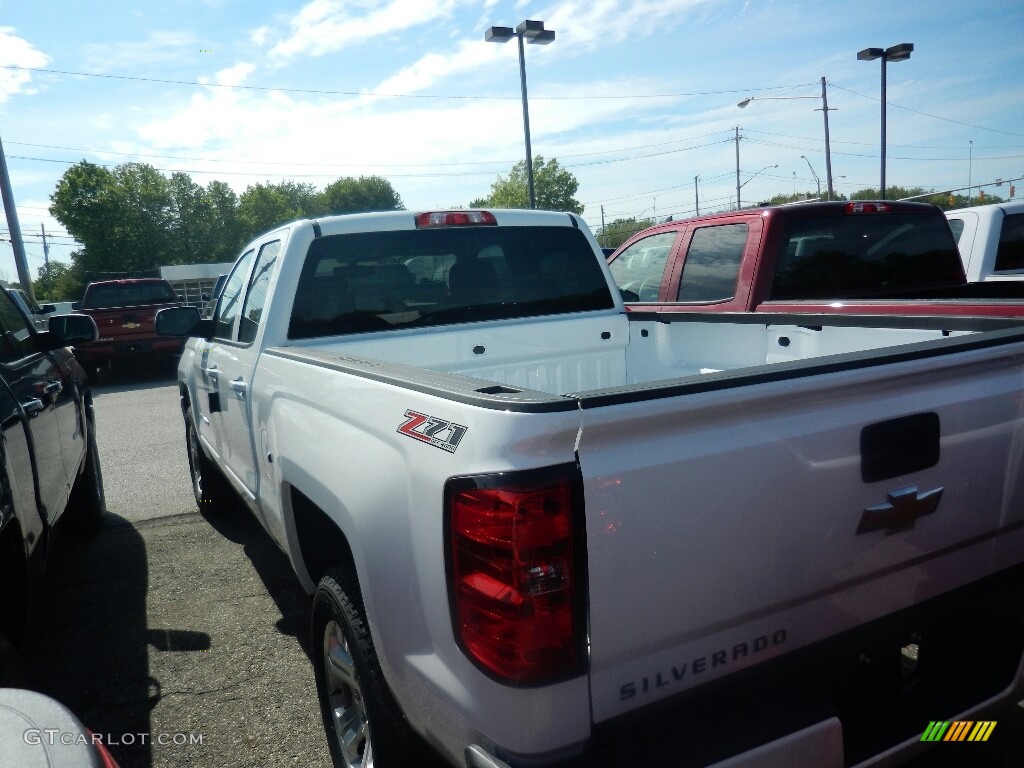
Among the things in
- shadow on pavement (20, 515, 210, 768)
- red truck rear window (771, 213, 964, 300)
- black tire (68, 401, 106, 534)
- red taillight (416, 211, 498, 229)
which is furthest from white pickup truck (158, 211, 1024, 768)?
black tire (68, 401, 106, 534)

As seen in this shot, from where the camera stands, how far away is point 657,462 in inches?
62.7

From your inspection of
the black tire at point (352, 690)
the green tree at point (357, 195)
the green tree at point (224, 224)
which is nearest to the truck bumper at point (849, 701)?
the black tire at point (352, 690)

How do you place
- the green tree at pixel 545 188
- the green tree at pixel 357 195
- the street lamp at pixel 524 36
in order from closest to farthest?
the street lamp at pixel 524 36 → the green tree at pixel 545 188 → the green tree at pixel 357 195

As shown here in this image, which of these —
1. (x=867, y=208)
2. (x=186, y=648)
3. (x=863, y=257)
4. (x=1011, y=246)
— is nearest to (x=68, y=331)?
(x=186, y=648)

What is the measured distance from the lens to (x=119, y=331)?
14.8 m

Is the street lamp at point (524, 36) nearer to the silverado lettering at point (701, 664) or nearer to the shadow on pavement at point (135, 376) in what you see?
the shadow on pavement at point (135, 376)

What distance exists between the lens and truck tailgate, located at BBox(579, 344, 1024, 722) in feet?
5.20

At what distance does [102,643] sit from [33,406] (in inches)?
47.3

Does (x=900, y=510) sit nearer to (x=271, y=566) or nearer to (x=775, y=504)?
(x=775, y=504)

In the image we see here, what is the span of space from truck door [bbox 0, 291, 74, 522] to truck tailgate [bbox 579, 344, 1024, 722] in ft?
9.33

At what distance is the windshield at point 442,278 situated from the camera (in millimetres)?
3502

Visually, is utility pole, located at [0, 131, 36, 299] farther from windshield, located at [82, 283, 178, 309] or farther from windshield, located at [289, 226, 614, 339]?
windshield, located at [289, 226, 614, 339]

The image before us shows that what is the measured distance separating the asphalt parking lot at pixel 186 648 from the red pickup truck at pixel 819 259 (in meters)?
2.96

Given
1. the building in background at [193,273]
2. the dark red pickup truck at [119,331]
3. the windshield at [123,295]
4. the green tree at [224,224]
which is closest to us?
the dark red pickup truck at [119,331]
